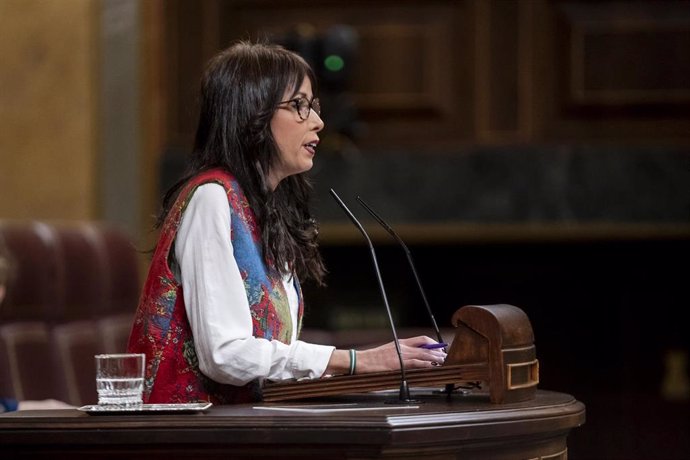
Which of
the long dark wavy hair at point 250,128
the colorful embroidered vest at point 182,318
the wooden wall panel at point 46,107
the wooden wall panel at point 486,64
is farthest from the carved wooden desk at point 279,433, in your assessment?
the wooden wall panel at point 46,107

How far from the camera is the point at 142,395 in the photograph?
6.33ft

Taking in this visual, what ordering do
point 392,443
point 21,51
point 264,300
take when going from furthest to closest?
point 21,51
point 264,300
point 392,443

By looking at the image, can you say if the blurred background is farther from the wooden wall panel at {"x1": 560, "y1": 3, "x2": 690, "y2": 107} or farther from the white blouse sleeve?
the white blouse sleeve

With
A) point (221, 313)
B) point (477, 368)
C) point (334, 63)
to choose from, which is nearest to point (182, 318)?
point (221, 313)

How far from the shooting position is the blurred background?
474cm

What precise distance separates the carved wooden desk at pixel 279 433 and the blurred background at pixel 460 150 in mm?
2874

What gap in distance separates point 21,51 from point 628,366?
2.56m

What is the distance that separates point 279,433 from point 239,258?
1.26 ft

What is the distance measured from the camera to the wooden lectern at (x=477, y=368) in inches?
72.3

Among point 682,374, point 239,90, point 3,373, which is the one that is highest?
point 239,90

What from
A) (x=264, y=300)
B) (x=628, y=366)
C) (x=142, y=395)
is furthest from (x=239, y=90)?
(x=628, y=366)

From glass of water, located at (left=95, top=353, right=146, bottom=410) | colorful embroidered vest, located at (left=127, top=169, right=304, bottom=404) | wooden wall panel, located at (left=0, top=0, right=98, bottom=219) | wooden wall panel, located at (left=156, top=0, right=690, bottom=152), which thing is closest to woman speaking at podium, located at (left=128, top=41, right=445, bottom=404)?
colorful embroidered vest, located at (left=127, top=169, right=304, bottom=404)

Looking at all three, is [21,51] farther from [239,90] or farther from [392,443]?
[392,443]

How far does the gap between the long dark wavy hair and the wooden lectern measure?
26cm
